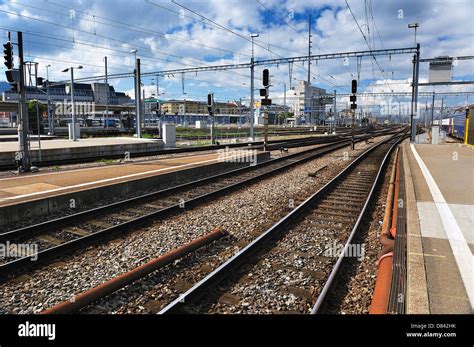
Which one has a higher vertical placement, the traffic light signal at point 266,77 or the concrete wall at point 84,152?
the traffic light signal at point 266,77

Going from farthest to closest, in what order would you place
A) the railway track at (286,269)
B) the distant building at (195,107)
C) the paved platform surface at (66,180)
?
1. the distant building at (195,107)
2. the paved platform surface at (66,180)
3. the railway track at (286,269)

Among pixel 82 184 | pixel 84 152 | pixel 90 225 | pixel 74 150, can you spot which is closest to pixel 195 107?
pixel 84 152

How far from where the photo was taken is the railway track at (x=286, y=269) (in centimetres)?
432

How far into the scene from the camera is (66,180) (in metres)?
10.4

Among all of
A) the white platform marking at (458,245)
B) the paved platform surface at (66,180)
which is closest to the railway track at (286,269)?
the white platform marking at (458,245)

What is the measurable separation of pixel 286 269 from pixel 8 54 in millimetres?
11809

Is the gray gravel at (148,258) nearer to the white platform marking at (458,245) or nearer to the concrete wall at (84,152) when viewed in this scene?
the white platform marking at (458,245)

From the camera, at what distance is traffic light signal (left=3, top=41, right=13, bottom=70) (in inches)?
460

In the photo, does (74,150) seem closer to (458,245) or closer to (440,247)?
(440,247)

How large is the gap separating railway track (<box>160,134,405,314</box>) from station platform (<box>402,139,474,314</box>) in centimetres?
104

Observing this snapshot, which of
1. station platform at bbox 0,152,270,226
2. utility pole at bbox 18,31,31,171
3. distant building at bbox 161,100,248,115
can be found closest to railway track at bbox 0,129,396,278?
station platform at bbox 0,152,270,226

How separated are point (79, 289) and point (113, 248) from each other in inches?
55.8
